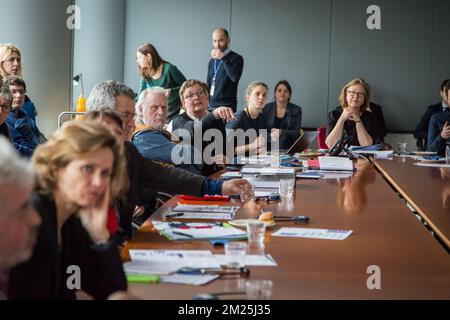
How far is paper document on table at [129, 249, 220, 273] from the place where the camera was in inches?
89.6

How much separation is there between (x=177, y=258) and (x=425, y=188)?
2.23 metres

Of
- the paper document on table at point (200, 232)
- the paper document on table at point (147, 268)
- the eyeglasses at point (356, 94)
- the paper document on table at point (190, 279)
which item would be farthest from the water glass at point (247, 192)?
the eyeglasses at point (356, 94)

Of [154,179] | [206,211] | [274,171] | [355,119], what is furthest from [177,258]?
[355,119]

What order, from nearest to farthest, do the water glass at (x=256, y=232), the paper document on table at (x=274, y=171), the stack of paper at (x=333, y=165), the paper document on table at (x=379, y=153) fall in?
the water glass at (x=256, y=232)
the paper document on table at (x=274, y=171)
the stack of paper at (x=333, y=165)
the paper document on table at (x=379, y=153)

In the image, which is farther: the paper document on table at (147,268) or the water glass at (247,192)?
the water glass at (247,192)

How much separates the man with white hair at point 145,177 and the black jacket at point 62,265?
1.38m

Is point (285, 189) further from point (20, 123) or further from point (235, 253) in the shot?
point (20, 123)

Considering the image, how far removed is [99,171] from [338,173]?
3179 mm

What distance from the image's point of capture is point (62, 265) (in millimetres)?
2051

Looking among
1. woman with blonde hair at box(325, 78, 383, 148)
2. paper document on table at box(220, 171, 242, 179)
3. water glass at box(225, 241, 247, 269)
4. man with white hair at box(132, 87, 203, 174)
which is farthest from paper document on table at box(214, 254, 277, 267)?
woman with blonde hair at box(325, 78, 383, 148)

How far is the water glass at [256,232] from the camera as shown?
2617mm

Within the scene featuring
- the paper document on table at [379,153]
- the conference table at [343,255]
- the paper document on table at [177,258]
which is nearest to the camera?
the conference table at [343,255]

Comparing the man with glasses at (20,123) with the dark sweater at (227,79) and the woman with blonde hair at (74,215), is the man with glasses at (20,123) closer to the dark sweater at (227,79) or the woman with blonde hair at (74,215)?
the dark sweater at (227,79)

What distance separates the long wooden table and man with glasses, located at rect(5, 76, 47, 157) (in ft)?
8.60
